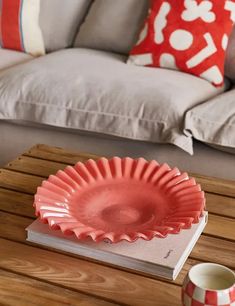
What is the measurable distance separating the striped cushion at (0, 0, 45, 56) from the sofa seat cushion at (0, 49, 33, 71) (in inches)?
1.5

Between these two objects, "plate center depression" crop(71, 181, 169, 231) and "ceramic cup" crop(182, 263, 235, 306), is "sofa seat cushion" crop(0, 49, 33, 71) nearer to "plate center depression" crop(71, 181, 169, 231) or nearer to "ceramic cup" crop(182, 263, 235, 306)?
"plate center depression" crop(71, 181, 169, 231)

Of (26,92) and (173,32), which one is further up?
(173,32)

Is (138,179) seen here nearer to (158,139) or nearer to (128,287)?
(128,287)

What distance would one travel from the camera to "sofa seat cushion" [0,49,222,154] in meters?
1.62

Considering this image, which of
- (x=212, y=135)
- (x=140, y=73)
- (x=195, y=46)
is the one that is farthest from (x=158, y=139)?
(x=195, y=46)

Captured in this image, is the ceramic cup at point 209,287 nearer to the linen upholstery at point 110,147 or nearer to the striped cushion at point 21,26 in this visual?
the linen upholstery at point 110,147

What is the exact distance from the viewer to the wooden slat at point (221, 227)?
1.06 meters

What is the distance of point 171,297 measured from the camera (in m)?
0.89

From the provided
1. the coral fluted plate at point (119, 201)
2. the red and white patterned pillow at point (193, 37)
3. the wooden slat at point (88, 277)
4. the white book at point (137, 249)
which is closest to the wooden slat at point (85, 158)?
the coral fluted plate at point (119, 201)

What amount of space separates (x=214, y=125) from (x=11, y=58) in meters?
1.00

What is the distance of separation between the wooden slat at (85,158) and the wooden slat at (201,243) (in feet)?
0.67

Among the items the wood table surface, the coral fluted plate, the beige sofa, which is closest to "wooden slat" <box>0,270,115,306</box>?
the wood table surface

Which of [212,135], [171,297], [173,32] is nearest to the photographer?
[171,297]

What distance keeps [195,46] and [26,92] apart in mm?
616
